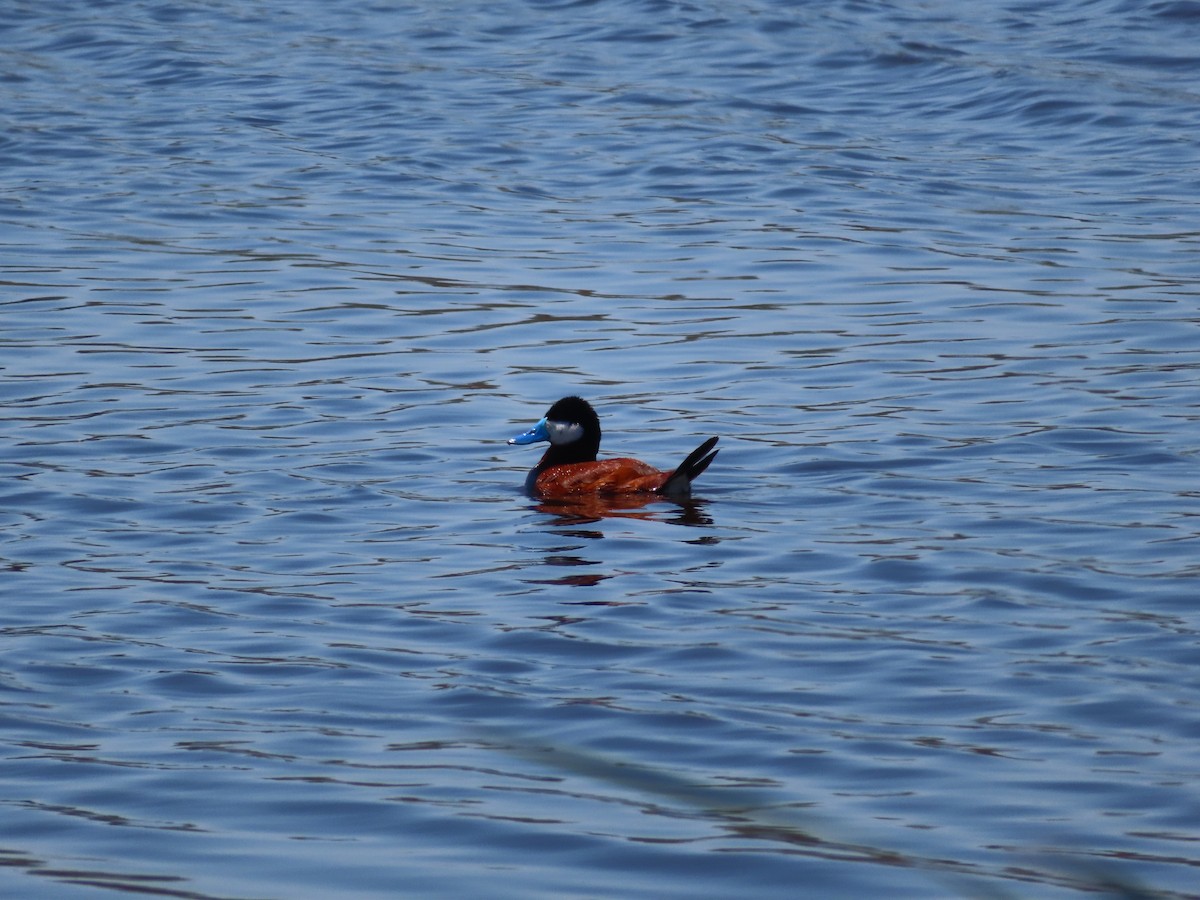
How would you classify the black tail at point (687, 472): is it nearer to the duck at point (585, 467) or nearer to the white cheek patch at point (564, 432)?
the duck at point (585, 467)

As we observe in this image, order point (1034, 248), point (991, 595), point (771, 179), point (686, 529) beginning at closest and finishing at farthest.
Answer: point (991, 595), point (686, 529), point (1034, 248), point (771, 179)

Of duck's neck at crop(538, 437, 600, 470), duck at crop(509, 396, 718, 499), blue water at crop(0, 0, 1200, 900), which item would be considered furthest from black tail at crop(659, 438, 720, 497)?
duck's neck at crop(538, 437, 600, 470)

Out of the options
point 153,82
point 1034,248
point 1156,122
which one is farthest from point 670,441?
point 153,82

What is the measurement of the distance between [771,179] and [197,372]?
681cm

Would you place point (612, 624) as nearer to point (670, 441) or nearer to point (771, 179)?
point (670, 441)

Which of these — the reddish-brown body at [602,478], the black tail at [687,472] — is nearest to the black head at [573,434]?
the reddish-brown body at [602,478]

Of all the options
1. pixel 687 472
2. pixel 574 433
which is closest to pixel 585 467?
pixel 574 433

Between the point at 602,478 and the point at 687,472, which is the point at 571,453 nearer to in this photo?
the point at 602,478

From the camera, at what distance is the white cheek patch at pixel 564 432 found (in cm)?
931

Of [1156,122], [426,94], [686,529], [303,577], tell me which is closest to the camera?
[303,577]

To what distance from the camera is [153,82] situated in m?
21.7

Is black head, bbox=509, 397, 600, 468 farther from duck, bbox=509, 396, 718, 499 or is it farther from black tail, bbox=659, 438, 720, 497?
black tail, bbox=659, 438, 720, 497

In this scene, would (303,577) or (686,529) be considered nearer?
(303,577)

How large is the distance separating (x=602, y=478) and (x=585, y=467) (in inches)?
4.3
